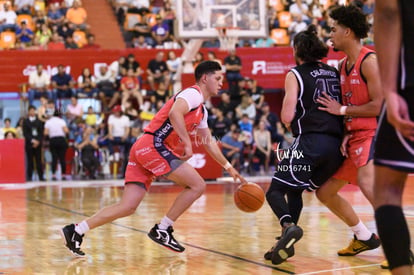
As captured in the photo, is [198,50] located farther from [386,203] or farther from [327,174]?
[386,203]

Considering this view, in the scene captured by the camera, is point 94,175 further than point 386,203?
Yes

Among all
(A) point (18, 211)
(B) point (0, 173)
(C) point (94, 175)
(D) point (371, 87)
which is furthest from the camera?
(C) point (94, 175)

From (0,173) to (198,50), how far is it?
255 inches

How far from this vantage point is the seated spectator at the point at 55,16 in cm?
2375

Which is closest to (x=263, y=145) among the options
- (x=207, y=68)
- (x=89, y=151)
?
(x=89, y=151)

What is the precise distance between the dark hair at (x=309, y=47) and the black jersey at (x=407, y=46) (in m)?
2.99

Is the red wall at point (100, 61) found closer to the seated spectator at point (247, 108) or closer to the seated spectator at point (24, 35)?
the seated spectator at point (24, 35)

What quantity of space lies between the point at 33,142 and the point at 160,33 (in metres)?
6.10

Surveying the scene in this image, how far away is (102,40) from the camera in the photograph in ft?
81.2

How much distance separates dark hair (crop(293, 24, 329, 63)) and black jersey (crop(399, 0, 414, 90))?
2.99 m

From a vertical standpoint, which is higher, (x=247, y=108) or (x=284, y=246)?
(x=284, y=246)

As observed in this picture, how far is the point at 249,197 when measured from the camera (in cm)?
741

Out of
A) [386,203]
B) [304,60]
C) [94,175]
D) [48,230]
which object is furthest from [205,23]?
[386,203]

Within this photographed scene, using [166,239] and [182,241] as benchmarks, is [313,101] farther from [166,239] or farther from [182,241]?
[182,241]
